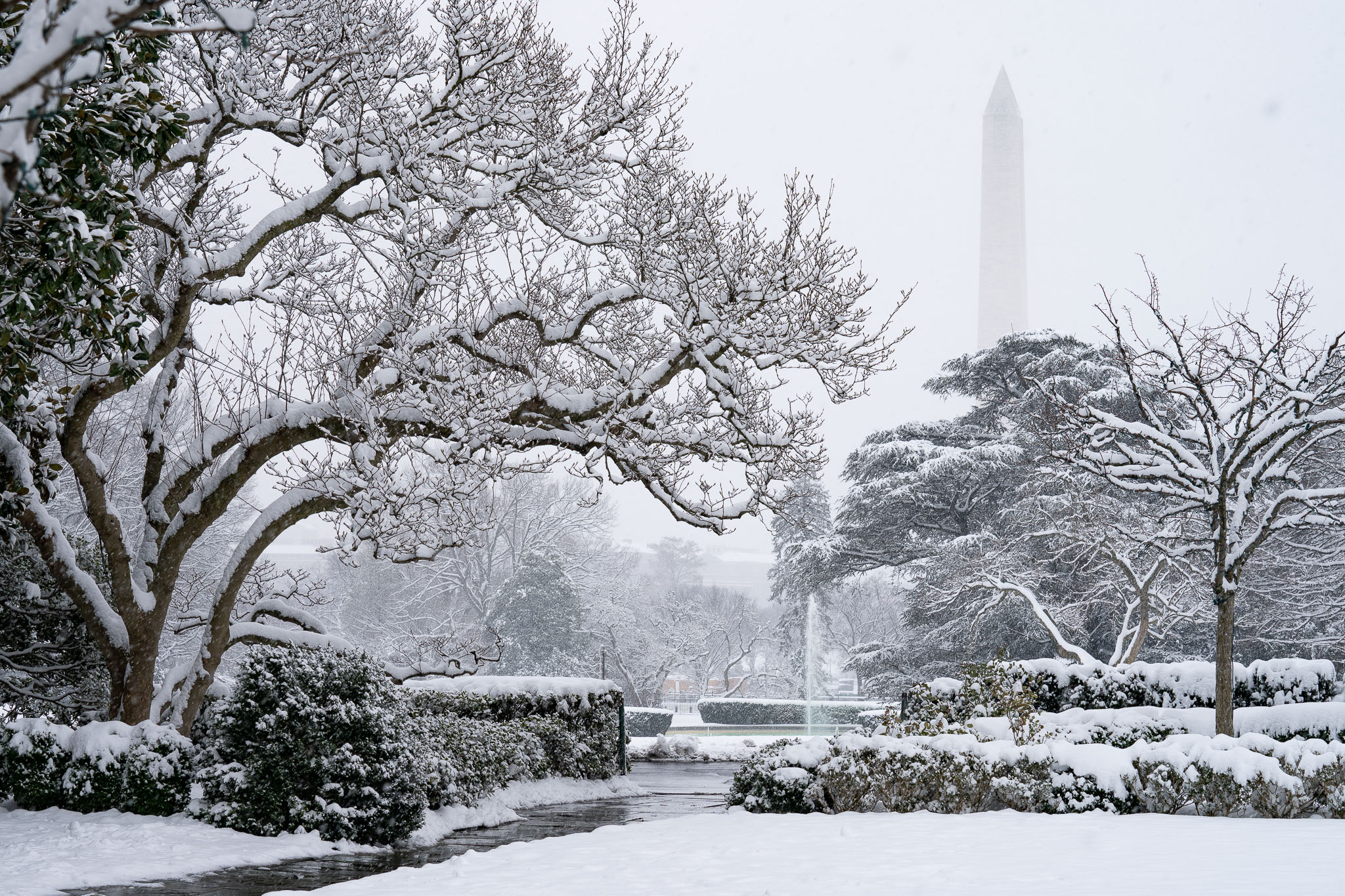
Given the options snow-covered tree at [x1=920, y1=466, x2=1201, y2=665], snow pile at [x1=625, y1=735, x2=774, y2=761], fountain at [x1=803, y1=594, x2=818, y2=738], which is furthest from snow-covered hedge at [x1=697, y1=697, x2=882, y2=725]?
snow pile at [x1=625, y1=735, x2=774, y2=761]

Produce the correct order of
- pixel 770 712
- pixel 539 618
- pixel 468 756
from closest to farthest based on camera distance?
pixel 468 756 → pixel 539 618 → pixel 770 712

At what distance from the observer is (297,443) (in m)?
11.4

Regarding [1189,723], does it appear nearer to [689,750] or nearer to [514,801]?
[514,801]

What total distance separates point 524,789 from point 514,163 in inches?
335

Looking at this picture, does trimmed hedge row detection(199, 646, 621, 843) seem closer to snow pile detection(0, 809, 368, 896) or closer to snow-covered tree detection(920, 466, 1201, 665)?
snow pile detection(0, 809, 368, 896)

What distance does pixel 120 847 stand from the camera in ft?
28.3

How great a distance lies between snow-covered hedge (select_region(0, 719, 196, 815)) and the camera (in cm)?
995

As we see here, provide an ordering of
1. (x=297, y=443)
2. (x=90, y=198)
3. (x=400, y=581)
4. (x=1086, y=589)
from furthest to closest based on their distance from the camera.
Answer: (x=400, y=581) → (x=1086, y=589) → (x=297, y=443) → (x=90, y=198)

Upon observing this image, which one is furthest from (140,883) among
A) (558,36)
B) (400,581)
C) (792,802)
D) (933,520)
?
(400,581)

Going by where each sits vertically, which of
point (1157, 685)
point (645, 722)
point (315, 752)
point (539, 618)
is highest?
point (1157, 685)

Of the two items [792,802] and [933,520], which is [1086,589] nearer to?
[933,520]

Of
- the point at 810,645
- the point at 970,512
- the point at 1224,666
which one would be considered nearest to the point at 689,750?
the point at 970,512

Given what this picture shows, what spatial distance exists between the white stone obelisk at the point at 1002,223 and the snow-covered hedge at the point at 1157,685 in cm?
9709

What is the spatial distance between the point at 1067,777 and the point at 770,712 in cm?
3208
